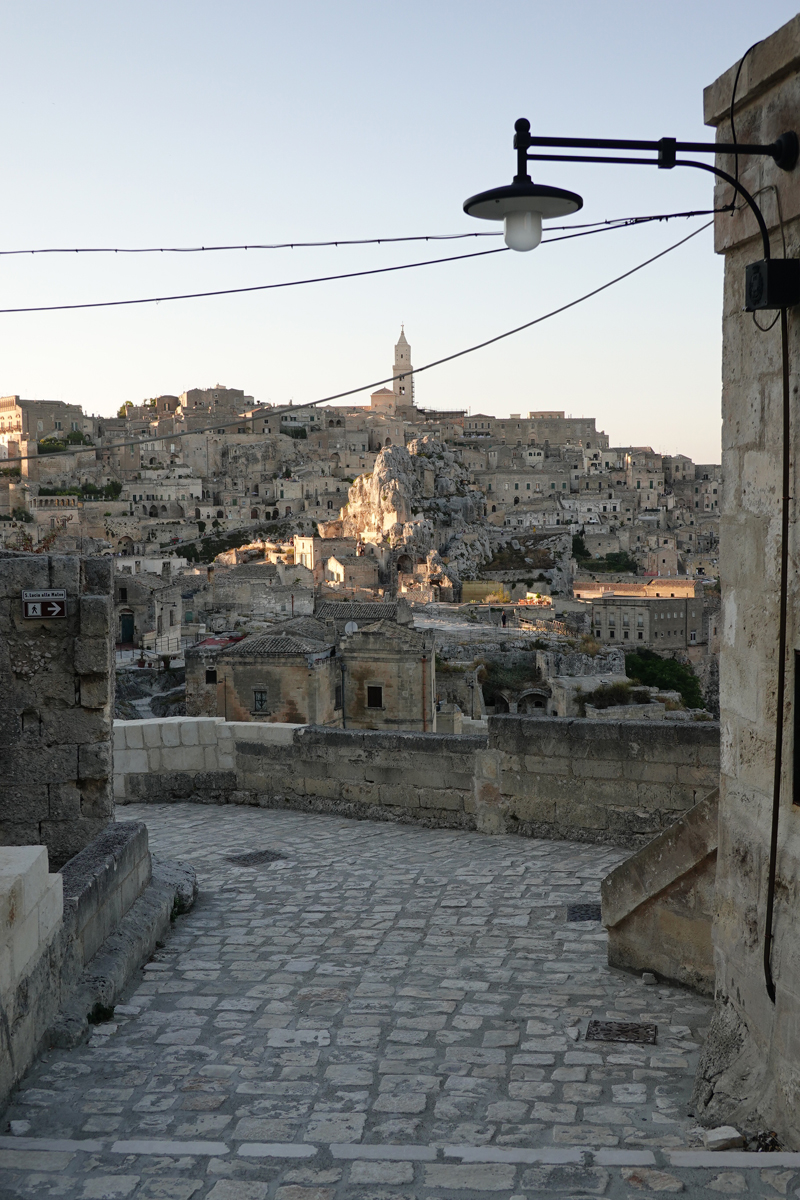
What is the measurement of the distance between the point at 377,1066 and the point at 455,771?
13.6ft

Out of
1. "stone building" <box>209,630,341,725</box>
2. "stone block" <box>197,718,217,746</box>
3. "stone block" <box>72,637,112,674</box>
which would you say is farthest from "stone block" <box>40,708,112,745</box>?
"stone building" <box>209,630,341,725</box>

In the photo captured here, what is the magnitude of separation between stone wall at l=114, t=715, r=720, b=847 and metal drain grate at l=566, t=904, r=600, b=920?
1387 mm

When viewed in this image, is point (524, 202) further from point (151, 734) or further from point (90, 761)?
point (151, 734)

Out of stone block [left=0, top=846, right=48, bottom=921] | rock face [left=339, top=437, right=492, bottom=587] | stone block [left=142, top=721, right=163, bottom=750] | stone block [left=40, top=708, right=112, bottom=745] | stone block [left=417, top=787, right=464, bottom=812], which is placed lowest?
stone block [left=417, top=787, right=464, bottom=812]

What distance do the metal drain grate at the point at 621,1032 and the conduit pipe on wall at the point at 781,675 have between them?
3.21 feet

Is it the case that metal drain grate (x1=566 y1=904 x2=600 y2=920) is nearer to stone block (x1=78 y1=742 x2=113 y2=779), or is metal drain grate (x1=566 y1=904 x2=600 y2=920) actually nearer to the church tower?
stone block (x1=78 y1=742 x2=113 y2=779)

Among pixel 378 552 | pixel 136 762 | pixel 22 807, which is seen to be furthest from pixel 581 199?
pixel 378 552

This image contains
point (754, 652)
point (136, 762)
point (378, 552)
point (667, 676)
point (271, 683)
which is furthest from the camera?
point (378, 552)

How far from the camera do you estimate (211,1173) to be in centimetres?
344

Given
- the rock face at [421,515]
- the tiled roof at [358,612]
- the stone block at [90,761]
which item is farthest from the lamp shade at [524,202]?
the rock face at [421,515]

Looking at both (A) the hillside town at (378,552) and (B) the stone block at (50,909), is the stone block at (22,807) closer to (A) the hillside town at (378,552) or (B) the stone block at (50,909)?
(B) the stone block at (50,909)

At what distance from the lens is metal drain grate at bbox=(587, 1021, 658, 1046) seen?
4590 millimetres

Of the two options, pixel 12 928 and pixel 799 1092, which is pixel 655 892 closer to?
pixel 799 1092

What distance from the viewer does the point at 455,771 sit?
332 inches
